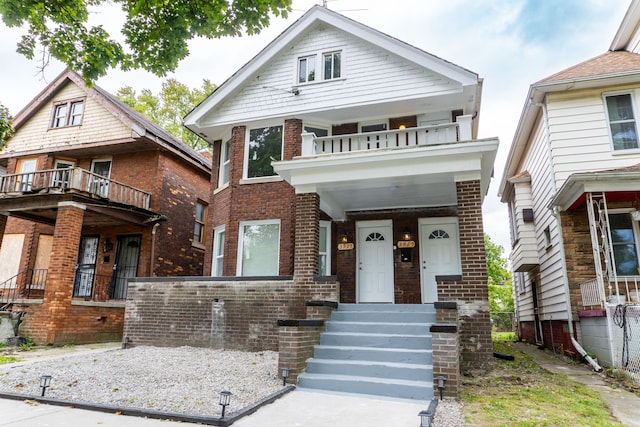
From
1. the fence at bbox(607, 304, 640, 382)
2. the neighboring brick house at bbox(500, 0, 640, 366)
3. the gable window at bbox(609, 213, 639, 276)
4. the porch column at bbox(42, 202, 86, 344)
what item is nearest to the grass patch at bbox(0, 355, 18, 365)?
the porch column at bbox(42, 202, 86, 344)

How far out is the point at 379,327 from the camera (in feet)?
22.5

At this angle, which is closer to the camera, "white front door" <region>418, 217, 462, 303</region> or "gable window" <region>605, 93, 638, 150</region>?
"gable window" <region>605, 93, 638, 150</region>

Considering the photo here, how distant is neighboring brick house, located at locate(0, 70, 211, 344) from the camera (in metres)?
12.2

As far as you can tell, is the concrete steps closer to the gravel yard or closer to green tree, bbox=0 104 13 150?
the gravel yard

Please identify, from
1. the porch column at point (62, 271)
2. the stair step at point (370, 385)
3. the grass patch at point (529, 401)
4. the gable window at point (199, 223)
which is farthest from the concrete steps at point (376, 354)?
the gable window at point (199, 223)

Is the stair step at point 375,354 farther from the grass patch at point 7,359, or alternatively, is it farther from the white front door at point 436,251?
the grass patch at point 7,359

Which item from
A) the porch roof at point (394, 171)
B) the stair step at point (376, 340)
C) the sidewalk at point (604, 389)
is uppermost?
the porch roof at point (394, 171)

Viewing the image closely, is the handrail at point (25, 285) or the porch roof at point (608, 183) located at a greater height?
the porch roof at point (608, 183)

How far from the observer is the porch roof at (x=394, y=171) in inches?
299

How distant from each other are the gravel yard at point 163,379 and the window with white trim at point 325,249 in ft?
10.2

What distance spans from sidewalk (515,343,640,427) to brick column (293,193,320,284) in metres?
4.98

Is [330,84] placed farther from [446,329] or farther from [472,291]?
[446,329]

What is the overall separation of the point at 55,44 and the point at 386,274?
8534 mm

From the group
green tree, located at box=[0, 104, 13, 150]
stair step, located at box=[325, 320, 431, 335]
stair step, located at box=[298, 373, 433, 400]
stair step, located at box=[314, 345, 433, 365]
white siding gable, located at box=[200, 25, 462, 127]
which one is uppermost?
white siding gable, located at box=[200, 25, 462, 127]
